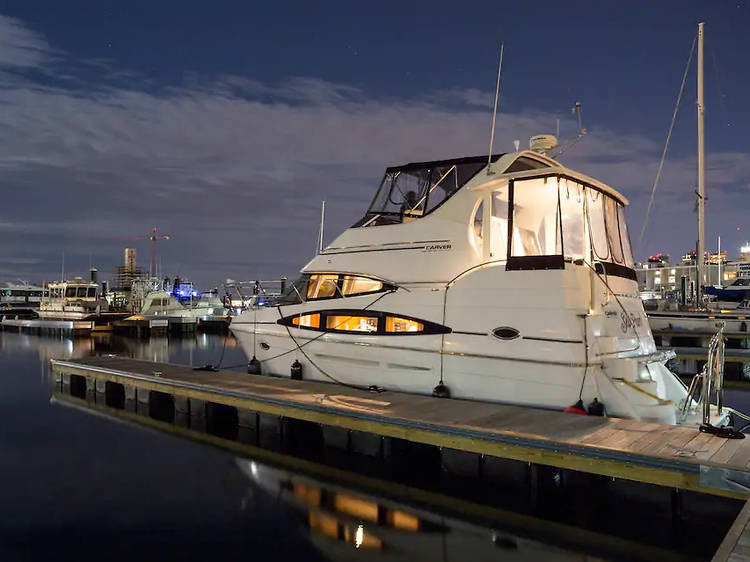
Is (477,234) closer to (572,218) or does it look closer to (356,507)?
(572,218)

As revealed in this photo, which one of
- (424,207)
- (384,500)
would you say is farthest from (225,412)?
(424,207)

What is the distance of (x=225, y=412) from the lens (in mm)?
11539

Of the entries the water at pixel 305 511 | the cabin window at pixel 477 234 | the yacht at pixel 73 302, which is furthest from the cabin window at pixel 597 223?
the yacht at pixel 73 302

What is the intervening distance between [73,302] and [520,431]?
167ft

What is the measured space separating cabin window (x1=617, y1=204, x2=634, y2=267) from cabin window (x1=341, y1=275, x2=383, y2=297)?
4.52m

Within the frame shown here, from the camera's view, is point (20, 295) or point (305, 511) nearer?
point (305, 511)

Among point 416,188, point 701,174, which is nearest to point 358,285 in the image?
point 416,188

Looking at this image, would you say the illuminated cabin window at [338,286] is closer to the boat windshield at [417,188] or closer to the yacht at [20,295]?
the boat windshield at [417,188]

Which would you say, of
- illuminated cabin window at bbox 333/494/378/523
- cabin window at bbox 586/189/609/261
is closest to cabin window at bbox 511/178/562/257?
cabin window at bbox 586/189/609/261

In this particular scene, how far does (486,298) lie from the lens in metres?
8.91

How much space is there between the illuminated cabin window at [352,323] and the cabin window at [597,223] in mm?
4047

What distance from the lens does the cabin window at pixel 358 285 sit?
10505 millimetres

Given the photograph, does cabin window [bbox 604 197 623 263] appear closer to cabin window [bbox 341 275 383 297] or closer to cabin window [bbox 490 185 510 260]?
cabin window [bbox 490 185 510 260]

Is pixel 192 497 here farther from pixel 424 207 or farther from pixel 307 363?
pixel 424 207
